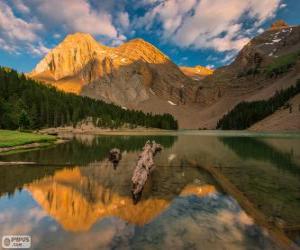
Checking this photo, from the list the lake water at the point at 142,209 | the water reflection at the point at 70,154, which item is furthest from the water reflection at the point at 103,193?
the water reflection at the point at 70,154

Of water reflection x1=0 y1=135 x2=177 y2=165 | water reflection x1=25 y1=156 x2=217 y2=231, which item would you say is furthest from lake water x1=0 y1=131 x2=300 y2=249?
water reflection x1=0 y1=135 x2=177 y2=165

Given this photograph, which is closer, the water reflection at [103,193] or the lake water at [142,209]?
the lake water at [142,209]

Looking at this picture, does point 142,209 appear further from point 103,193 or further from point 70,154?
point 70,154

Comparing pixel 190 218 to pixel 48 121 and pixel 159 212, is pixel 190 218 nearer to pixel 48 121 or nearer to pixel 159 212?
pixel 159 212

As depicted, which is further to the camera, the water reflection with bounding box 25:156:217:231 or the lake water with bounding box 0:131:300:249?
the water reflection with bounding box 25:156:217:231

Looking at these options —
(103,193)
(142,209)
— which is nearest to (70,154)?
(103,193)

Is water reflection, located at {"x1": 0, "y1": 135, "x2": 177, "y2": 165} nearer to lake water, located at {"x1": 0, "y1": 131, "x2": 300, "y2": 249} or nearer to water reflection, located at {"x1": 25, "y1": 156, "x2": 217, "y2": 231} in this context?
water reflection, located at {"x1": 25, "y1": 156, "x2": 217, "y2": 231}

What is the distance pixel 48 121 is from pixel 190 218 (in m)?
168

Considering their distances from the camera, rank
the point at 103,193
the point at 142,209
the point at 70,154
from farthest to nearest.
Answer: the point at 70,154
the point at 103,193
the point at 142,209

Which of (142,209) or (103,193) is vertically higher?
(103,193)

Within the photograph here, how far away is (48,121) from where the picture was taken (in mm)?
169000

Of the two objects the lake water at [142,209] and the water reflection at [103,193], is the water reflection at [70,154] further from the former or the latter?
the lake water at [142,209]

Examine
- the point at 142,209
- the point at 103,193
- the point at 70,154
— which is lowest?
the point at 142,209

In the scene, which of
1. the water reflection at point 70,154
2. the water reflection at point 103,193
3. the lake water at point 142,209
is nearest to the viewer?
the lake water at point 142,209
